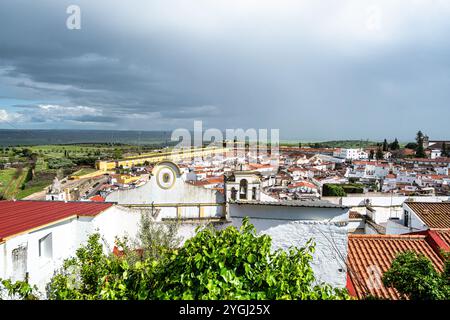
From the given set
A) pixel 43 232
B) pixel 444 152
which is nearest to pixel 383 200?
pixel 43 232

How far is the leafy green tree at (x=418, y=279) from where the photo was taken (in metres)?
3.87

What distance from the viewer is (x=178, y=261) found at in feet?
11.8

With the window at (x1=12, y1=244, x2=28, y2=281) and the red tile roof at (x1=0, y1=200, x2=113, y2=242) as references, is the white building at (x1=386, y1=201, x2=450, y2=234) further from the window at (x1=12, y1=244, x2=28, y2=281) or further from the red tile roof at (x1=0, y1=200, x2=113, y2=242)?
the window at (x1=12, y1=244, x2=28, y2=281)

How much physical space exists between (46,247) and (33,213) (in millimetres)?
1243

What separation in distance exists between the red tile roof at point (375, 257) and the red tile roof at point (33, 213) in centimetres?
642

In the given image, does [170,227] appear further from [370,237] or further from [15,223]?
[370,237]

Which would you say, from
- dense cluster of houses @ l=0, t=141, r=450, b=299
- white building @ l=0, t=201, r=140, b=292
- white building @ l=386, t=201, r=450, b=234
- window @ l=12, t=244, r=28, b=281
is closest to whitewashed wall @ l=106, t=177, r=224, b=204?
dense cluster of houses @ l=0, t=141, r=450, b=299

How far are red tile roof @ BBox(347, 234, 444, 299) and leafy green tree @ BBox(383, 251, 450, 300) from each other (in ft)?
5.77

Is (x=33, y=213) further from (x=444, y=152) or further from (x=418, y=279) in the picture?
(x=444, y=152)

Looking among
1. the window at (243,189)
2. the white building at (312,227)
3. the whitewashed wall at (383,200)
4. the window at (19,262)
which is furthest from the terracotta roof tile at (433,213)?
the whitewashed wall at (383,200)
